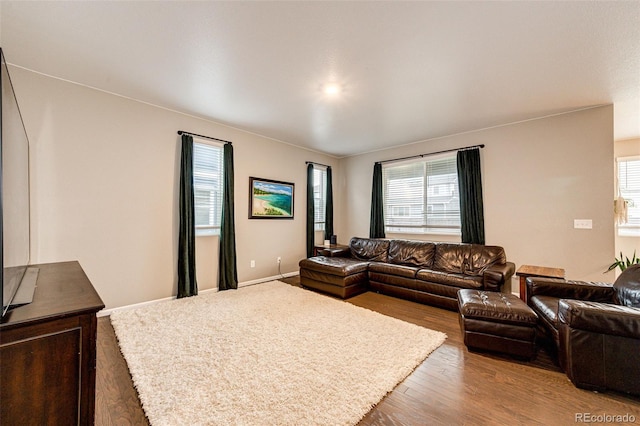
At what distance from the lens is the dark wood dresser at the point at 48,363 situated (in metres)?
0.97

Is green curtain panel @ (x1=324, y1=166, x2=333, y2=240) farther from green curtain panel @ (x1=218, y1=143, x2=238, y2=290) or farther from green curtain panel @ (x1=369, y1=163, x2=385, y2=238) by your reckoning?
green curtain panel @ (x1=218, y1=143, x2=238, y2=290)

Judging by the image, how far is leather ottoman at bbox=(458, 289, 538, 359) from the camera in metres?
2.20

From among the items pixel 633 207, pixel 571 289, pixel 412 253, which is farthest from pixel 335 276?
pixel 633 207

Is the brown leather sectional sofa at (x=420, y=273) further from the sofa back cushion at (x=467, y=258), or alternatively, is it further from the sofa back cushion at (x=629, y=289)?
the sofa back cushion at (x=629, y=289)

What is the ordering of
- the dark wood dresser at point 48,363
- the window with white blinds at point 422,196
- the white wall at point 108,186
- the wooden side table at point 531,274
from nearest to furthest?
the dark wood dresser at point 48,363 → the white wall at point 108,186 → the wooden side table at point 531,274 → the window with white blinds at point 422,196

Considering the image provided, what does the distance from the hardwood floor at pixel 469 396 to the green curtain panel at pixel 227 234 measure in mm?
1880

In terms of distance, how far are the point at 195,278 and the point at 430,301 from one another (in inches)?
136

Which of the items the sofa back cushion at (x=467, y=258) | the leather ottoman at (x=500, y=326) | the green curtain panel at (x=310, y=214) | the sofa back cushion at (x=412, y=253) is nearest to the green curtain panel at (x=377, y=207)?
the sofa back cushion at (x=412, y=253)

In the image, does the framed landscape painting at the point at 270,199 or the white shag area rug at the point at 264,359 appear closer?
the white shag area rug at the point at 264,359

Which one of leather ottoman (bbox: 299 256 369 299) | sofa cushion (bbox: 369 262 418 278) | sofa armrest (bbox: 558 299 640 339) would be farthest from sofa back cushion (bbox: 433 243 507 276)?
sofa armrest (bbox: 558 299 640 339)

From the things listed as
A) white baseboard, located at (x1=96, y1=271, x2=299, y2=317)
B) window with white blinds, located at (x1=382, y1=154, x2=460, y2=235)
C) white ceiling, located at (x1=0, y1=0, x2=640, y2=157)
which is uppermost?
white ceiling, located at (x1=0, y1=0, x2=640, y2=157)

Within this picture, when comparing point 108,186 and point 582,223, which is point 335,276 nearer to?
point 108,186

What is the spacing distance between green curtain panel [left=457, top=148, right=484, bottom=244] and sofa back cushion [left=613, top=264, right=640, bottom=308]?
1946 mm

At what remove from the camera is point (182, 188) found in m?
3.74
